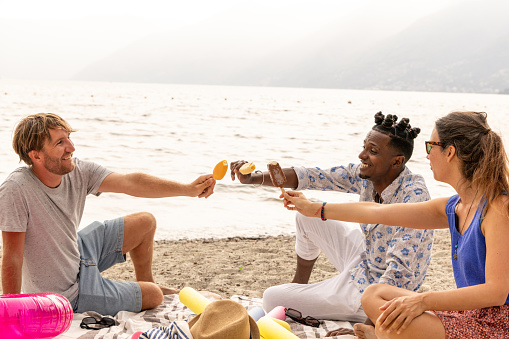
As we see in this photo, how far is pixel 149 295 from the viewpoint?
4520mm

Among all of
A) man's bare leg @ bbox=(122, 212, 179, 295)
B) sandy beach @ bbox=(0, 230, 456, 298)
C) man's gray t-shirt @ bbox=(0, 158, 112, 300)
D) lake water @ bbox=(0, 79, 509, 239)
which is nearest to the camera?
man's gray t-shirt @ bbox=(0, 158, 112, 300)

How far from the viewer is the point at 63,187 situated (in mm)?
4254

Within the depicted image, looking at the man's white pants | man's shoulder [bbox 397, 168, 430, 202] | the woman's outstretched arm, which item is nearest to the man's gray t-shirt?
the man's white pants

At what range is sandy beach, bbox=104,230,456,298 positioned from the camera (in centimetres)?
562

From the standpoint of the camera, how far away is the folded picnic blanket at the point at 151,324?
12.8 feet

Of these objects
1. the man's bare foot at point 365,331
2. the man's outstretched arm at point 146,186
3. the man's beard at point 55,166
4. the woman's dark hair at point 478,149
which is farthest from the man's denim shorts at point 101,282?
the woman's dark hair at point 478,149

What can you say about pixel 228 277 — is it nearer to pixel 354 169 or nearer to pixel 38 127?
pixel 354 169

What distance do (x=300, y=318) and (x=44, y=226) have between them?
7.34 feet

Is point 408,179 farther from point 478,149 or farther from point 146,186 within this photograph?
point 146,186

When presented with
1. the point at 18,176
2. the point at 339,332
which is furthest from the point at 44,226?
the point at 339,332

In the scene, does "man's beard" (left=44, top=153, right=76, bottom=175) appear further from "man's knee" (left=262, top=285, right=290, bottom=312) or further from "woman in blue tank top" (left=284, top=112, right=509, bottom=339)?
"woman in blue tank top" (left=284, top=112, right=509, bottom=339)

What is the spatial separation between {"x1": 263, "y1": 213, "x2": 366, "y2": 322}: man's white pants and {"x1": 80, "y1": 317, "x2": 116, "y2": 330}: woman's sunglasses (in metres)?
1.34

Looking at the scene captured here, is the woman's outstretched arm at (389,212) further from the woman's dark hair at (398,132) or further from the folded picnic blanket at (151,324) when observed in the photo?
the folded picnic blanket at (151,324)

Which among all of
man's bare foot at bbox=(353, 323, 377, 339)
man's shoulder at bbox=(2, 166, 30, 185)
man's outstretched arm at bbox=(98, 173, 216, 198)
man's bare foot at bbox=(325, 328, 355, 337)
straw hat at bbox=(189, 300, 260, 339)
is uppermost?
man's shoulder at bbox=(2, 166, 30, 185)
